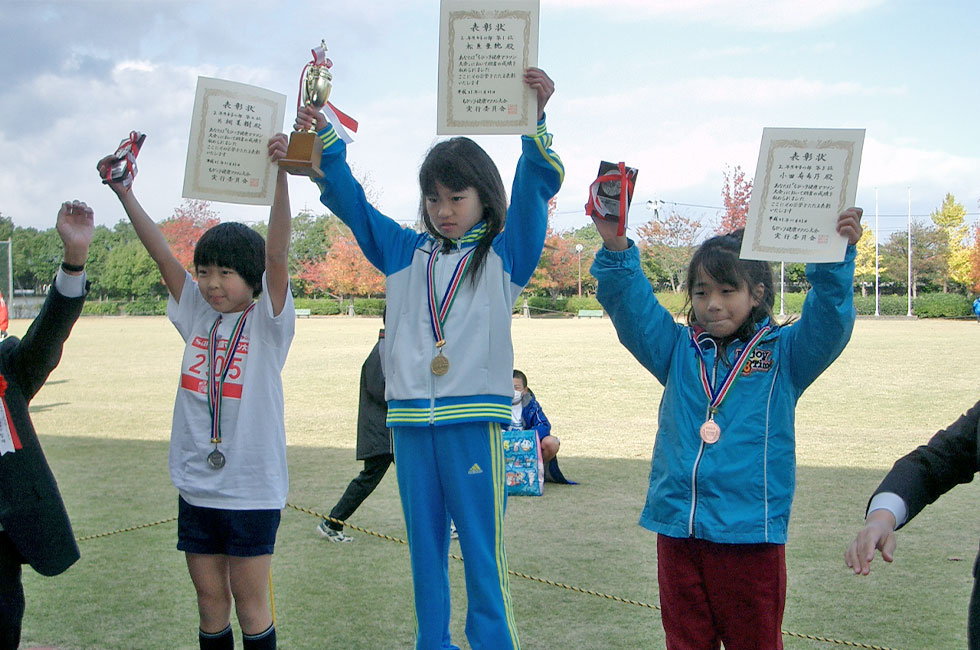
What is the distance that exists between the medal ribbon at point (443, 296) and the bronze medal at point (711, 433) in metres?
0.84

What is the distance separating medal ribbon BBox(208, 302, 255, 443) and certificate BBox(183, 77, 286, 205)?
1.42ft

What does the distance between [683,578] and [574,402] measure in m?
9.86

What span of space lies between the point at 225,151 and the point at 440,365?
106 cm

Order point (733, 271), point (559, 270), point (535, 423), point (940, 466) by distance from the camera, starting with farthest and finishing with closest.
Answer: point (559, 270) → point (535, 423) → point (733, 271) → point (940, 466)

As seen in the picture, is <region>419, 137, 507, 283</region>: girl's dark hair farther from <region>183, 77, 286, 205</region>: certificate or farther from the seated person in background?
the seated person in background

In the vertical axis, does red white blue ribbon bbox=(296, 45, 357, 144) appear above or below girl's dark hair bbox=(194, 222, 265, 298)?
above

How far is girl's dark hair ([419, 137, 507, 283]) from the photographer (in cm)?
285

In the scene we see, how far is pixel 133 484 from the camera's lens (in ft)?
23.6

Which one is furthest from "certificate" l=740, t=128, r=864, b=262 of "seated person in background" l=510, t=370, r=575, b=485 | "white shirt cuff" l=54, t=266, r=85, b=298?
"seated person in background" l=510, t=370, r=575, b=485

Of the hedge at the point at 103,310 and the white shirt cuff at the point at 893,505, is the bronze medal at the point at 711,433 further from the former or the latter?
the hedge at the point at 103,310

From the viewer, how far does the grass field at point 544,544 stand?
12.9ft

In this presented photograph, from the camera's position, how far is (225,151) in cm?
298

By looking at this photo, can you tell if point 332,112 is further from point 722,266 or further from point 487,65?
point 722,266

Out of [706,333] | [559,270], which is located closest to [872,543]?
[706,333]
